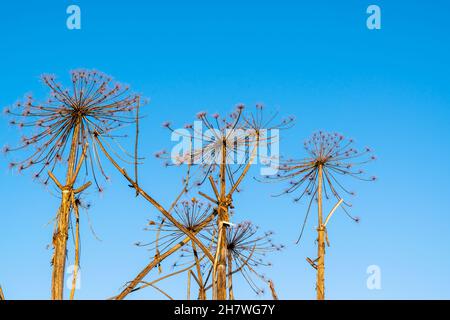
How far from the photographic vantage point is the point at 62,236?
34.4ft

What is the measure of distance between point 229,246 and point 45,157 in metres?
6.76

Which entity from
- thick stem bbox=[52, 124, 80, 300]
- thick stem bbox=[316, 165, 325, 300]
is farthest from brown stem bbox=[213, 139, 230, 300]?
thick stem bbox=[316, 165, 325, 300]

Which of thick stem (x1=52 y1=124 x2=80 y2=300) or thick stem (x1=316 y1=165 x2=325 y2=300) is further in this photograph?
thick stem (x1=316 y1=165 x2=325 y2=300)

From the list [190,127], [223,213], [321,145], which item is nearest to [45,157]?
[190,127]

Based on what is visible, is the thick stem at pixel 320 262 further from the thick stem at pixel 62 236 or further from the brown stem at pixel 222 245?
the thick stem at pixel 62 236

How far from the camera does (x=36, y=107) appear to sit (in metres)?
12.4

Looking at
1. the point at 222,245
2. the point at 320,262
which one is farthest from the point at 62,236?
the point at 320,262

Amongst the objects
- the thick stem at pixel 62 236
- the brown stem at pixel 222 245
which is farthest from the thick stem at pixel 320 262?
the thick stem at pixel 62 236

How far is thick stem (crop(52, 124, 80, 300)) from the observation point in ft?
33.0

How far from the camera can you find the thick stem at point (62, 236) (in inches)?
396

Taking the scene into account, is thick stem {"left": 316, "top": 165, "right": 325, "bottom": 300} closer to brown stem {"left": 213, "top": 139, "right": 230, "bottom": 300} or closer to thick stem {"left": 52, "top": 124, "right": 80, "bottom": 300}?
brown stem {"left": 213, "top": 139, "right": 230, "bottom": 300}

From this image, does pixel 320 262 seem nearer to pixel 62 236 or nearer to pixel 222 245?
pixel 222 245
